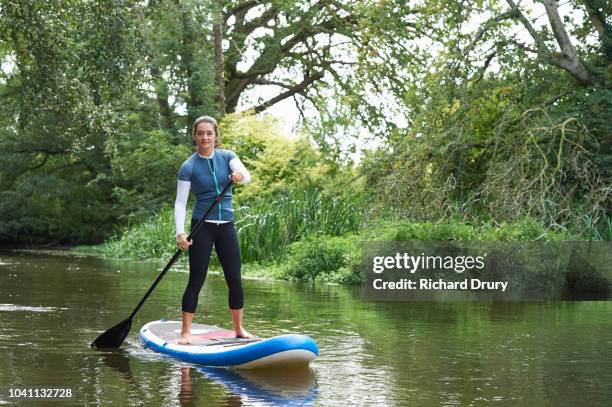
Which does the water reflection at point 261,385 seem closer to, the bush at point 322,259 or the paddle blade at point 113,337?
the paddle blade at point 113,337

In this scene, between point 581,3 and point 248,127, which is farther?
point 248,127

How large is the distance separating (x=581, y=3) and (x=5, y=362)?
48.8 feet

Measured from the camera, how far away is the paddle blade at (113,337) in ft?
29.9

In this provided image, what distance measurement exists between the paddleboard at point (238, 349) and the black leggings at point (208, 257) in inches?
13.7

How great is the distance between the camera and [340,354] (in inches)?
352

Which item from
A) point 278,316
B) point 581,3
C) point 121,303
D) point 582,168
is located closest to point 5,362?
point 278,316

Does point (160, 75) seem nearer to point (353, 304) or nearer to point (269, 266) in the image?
point (269, 266)

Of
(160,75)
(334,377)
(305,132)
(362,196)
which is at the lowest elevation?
(334,377)

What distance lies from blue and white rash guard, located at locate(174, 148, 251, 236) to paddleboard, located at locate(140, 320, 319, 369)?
0.94 metres

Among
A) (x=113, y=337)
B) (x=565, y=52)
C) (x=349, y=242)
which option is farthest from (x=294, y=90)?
(x=113, y=337)

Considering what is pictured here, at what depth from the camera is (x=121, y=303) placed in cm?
1355

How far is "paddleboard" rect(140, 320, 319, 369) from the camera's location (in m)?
7.75

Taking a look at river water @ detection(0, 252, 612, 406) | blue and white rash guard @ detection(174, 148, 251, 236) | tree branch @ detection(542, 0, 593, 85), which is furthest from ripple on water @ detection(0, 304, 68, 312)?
tree branch @ detection(542, 0, 593, 85)

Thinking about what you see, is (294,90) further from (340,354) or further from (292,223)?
(340,354)
